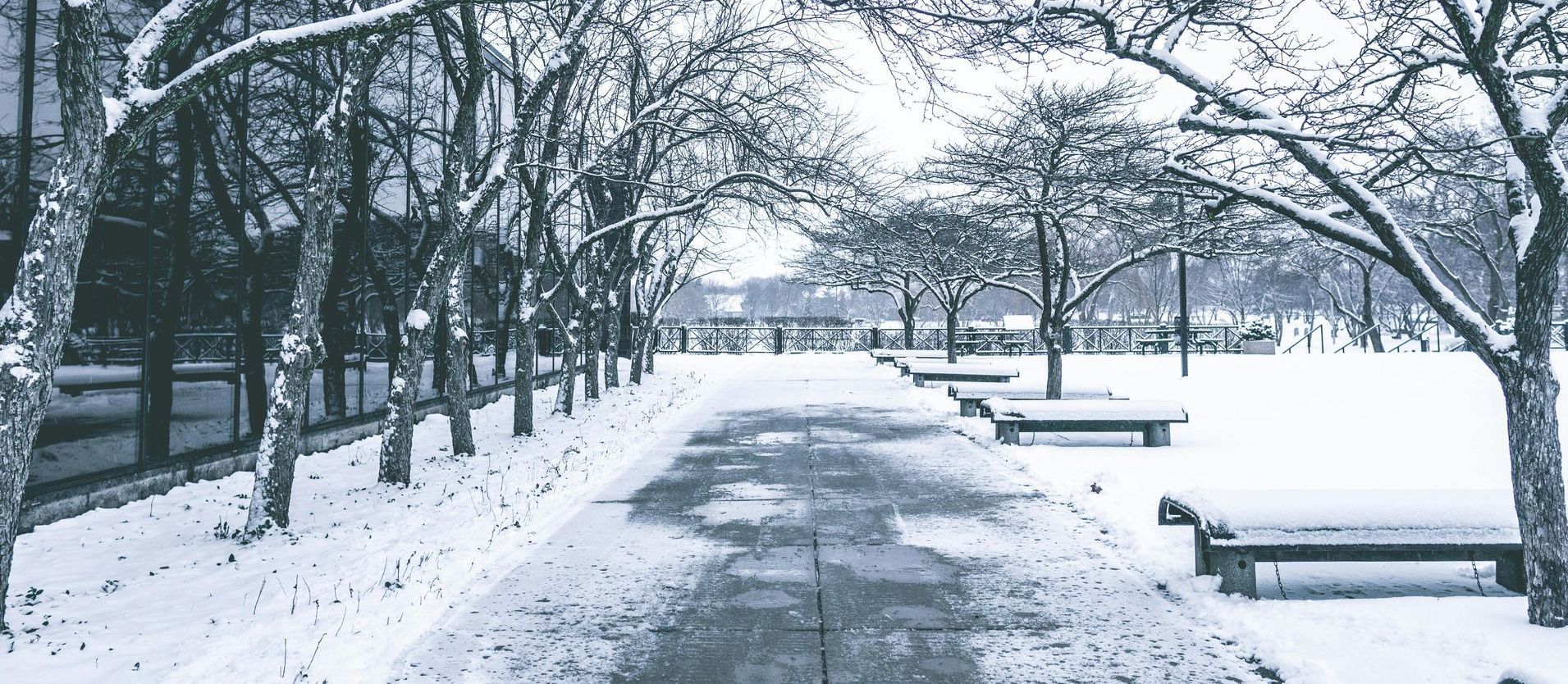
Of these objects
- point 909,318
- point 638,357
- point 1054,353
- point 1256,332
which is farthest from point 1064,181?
point 1256,332

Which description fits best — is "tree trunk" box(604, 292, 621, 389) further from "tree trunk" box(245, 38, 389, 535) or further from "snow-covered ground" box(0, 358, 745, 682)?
"tree trunk" box(245, 38, 389, 535)

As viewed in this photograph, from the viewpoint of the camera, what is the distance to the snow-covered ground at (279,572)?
4305mm

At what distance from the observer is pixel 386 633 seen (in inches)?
183

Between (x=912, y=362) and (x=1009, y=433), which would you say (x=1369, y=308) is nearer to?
(x=912, y=362)

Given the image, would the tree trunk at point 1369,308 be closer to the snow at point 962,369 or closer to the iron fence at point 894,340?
the iron fence at point 894,340

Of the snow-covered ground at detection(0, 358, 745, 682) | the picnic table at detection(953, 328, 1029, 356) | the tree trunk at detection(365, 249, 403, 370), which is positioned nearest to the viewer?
the snow-covered ground at detection(0, 358, 745, 682)

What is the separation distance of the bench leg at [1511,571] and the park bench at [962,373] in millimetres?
13284

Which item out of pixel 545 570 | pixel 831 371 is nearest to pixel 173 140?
pixel 545 570

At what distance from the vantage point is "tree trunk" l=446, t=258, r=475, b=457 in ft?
33.8

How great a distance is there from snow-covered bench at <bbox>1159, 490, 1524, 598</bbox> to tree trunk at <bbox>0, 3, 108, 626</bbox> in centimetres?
624

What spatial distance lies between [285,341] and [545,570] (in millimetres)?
3012

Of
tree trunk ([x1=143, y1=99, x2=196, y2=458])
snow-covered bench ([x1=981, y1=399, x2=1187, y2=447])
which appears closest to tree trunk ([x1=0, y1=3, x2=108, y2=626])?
tree trunk ([x1=143, y1=99, x2=196, y2=458])

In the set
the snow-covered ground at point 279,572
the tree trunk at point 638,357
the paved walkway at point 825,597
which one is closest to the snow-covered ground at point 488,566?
the snow-covered ground at point 279,572

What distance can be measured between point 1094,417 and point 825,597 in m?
6.68
